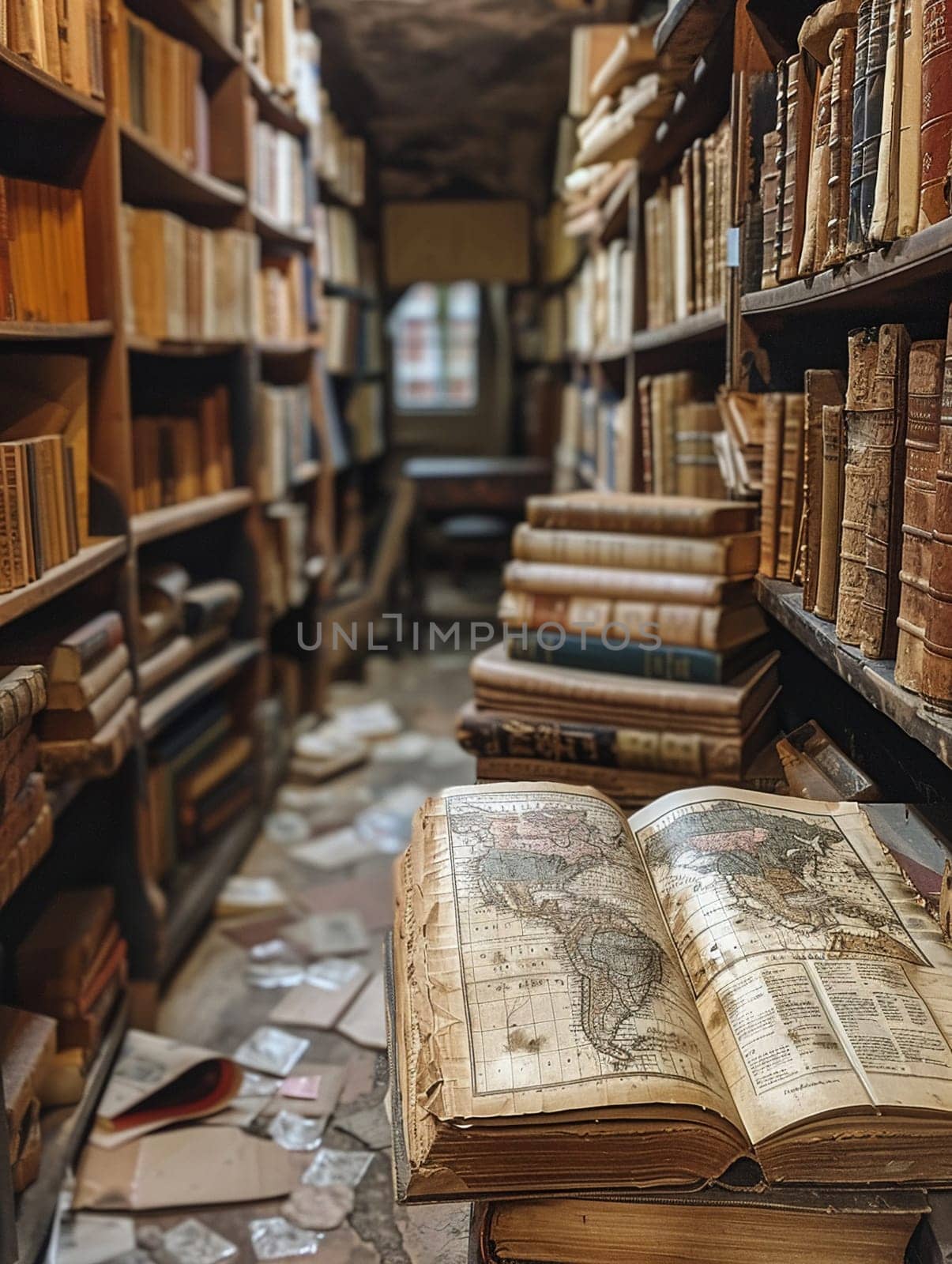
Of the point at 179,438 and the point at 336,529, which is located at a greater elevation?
the point at 179,438

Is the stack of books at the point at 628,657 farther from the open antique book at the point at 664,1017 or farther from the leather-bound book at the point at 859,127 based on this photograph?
the leather-bound book at the point at 859,127

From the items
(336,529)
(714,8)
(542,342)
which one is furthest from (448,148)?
(714,8)

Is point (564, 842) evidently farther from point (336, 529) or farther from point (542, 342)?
point (542, 342)

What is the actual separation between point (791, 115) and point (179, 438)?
1679 mm

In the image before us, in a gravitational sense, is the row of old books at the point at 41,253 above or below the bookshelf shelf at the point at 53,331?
above

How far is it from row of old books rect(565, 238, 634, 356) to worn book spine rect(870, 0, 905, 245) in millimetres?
1547

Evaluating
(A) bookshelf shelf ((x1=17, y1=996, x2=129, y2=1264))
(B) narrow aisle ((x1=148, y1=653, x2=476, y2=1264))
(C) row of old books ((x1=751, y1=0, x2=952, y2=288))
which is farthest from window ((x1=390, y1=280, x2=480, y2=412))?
(C) row of old books ((x1=751, y1=0, x2=952, y2=288))

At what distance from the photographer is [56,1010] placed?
1.81 meters

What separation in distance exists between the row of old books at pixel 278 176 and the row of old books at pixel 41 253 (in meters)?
1.15

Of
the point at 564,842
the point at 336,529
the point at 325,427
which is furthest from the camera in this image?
A: the point at 336,529

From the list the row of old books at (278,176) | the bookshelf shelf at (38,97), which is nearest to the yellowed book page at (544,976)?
the bookshelf shelf at (38,97)

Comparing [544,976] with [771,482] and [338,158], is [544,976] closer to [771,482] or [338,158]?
[771,482]

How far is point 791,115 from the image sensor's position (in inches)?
49.4

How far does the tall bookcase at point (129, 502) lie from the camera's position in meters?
1.70
